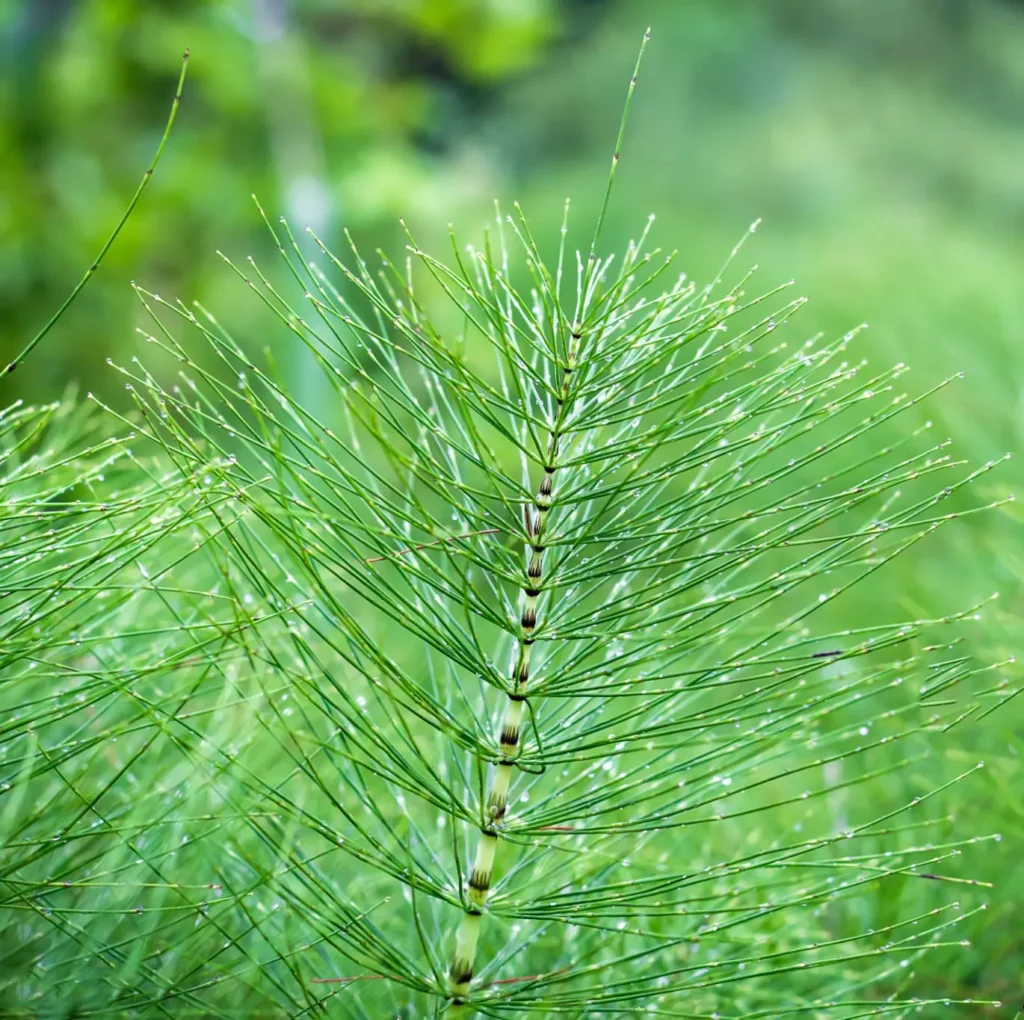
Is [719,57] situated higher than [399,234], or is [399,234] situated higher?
[719,57]

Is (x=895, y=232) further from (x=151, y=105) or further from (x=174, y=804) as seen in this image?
(x=174, y=804)

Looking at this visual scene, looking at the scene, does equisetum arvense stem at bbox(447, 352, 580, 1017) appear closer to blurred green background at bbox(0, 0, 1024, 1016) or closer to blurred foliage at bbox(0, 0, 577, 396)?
blurred green background at bbox(0, 0, 1024, 1016)

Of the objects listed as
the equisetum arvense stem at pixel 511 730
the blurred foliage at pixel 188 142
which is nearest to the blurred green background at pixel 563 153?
the blurred foliage at pixel 188 142

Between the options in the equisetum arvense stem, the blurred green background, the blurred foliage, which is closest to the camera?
the equisetum arvense stem

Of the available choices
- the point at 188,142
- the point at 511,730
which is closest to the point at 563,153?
the point at 188,142

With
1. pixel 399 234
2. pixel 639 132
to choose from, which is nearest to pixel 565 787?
pixel 399 234

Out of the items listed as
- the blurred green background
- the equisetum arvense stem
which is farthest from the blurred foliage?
the equisetum arvense stem
